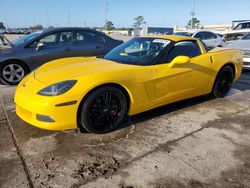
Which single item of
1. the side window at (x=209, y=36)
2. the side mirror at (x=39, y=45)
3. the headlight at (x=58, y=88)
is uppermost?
the side window at (x=209, y=36)

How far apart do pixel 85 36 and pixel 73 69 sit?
3.64 m

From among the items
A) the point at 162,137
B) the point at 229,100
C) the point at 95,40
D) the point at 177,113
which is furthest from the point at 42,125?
the point at 95,40

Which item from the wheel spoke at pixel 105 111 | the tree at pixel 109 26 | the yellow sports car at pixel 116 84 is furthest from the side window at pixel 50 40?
the tree at pixel 109 26

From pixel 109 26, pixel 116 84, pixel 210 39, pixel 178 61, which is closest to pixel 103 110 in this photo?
pixel 116 84

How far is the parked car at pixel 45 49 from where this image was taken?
6027mm

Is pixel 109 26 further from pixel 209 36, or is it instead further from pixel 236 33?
pixel 209 36

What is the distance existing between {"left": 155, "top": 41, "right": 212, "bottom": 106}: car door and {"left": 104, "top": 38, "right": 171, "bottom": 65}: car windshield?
185mm

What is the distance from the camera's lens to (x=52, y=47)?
642 cm

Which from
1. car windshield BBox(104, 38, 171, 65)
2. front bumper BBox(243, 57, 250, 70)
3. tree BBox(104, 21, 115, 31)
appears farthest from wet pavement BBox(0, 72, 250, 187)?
tree BBox(104, 21, 115, 31)

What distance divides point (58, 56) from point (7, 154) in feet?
12.7

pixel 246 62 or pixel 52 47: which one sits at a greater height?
pixel 52 47

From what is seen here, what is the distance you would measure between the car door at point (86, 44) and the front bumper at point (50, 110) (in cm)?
362

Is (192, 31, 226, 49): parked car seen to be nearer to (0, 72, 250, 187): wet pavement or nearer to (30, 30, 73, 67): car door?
(30, 30, 73, 67): car door

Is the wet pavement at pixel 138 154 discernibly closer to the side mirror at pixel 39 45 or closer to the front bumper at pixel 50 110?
the front bumper at pixel 50 110
